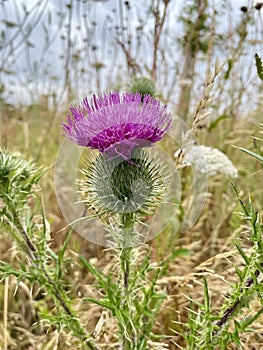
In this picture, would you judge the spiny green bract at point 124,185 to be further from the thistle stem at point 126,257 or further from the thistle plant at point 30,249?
the thistle plant at point 30,249

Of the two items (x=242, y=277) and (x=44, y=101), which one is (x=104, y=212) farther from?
(x=44, y=101)

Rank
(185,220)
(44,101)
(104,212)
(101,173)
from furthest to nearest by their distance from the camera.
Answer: (44,101) → (185,220) → (101,173) → (104,212)

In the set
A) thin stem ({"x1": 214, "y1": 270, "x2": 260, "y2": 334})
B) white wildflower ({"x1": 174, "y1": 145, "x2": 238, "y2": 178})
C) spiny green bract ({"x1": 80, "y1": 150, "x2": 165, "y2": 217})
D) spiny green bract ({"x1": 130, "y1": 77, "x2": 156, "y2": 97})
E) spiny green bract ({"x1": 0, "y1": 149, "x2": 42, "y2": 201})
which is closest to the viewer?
thin stem ({"x1": 214, "y1": 270, "x2": 260, "y2": 334})

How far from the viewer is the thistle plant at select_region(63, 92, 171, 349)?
1463 mm

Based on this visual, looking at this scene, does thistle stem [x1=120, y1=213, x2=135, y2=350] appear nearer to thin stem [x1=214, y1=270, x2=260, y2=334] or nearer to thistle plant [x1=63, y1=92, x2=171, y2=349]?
thistle plant [x1=63, y1=92, x2=171, y2=349]

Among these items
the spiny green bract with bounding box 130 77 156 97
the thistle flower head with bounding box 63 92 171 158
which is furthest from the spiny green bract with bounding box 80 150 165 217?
the spiny green bract with bounding box 130 77 156 97

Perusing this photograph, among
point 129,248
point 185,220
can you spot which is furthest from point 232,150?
point 129,248

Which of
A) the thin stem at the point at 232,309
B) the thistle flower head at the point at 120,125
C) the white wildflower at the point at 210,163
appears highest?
the thistle flower head at the point at 120,125

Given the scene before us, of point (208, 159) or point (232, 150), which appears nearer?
point (208, 159)

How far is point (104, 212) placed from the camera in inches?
60.3

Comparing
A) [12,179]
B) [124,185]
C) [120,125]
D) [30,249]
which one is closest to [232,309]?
[124,185]

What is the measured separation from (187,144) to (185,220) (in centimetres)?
140

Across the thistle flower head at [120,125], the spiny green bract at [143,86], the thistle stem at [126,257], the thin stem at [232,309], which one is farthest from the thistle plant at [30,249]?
the spiny green bract at [143,86]

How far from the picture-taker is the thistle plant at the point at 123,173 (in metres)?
1.46
